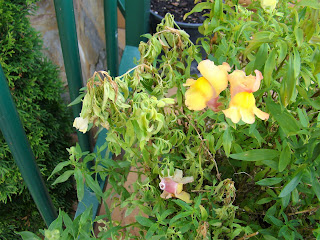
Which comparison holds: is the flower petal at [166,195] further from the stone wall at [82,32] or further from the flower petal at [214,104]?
the stone wall at [82,32]

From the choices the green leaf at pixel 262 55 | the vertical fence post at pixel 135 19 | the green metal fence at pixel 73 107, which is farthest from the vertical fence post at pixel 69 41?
the vertical fence post at pixel 135 19

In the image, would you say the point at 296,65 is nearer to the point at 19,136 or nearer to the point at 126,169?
the point at 126,169

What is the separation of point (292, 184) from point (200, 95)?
195mm

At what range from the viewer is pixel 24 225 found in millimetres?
1291

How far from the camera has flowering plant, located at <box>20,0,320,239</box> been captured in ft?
1.60

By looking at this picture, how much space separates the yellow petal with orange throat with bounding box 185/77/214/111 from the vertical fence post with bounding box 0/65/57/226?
1.07ft

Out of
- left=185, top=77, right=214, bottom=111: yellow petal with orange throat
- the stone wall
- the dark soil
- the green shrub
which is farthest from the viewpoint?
the dark soil

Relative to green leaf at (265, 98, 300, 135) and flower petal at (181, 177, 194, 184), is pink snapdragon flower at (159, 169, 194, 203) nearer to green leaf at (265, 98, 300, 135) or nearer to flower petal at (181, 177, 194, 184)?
flower petal at (181, 177, 194, 184)

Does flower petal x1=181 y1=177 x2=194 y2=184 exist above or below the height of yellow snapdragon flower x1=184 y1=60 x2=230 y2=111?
below

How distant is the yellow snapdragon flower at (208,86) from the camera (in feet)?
1.70

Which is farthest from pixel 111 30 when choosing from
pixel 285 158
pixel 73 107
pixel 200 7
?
pixel 285 158

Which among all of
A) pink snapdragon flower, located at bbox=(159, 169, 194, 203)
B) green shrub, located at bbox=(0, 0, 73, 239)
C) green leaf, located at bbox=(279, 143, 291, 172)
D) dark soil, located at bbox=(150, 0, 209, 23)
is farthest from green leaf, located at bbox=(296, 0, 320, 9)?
dark soil, located at bbox=(150, 0, 209, 23)

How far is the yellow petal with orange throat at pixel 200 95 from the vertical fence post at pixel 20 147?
325 mm

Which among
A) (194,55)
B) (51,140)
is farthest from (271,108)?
(51,140)
